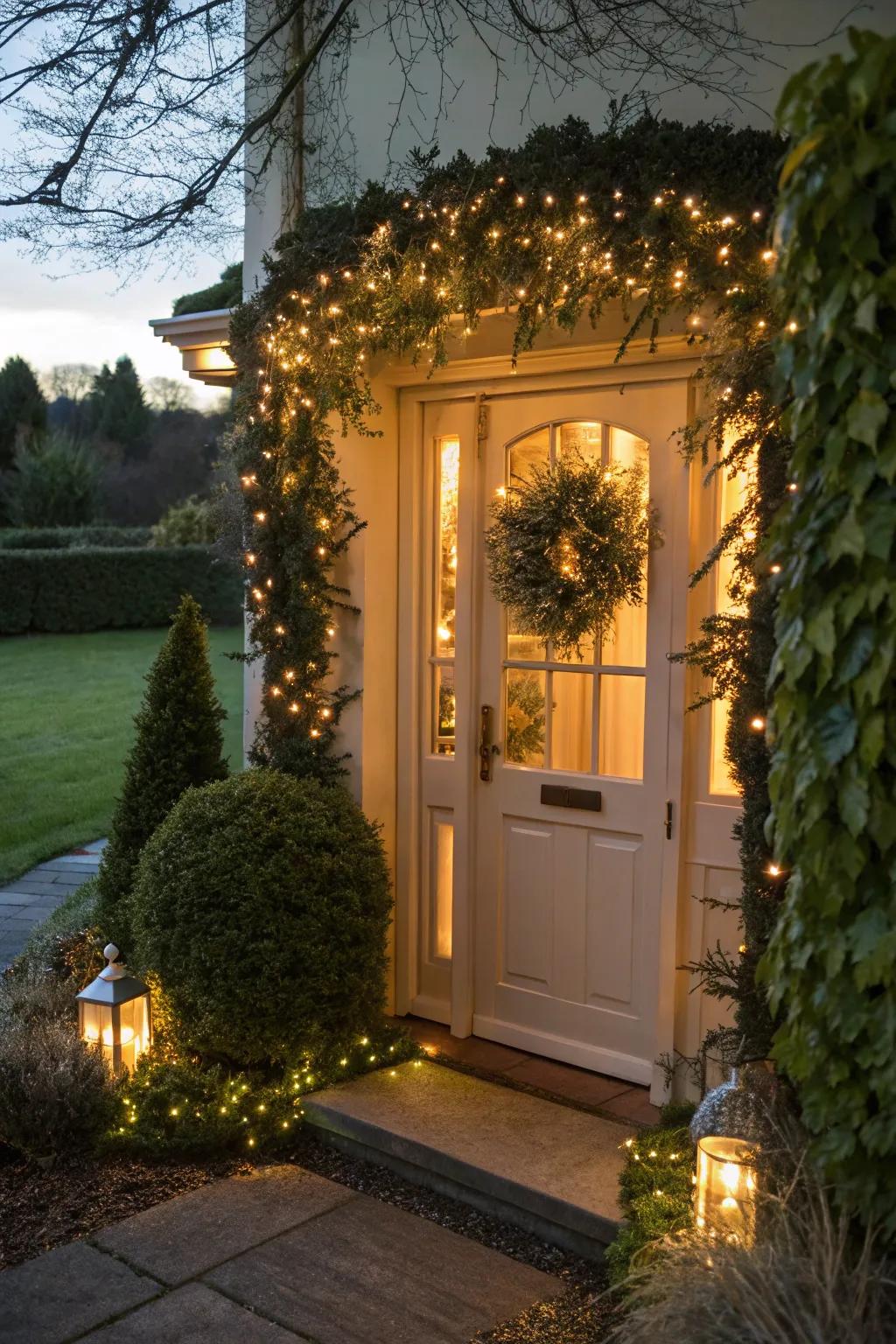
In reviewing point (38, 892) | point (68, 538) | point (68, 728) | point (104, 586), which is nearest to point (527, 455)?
point (38, 892)

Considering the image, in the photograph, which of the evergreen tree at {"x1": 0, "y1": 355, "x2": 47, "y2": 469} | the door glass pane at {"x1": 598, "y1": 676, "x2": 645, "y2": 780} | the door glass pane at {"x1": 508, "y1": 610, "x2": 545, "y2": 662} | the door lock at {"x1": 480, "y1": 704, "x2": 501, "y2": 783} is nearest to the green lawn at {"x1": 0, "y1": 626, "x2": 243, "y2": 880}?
the door lock at {"x1": 480, "y1": 704, "x2": 501, "y2": 783}

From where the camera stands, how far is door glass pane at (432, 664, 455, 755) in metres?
5.14

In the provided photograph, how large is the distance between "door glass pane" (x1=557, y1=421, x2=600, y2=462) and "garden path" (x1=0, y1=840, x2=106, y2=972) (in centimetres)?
378

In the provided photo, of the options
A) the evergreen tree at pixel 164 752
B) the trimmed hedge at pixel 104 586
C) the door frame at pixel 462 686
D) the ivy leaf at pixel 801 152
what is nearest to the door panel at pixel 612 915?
the door frame at pixel 462 686

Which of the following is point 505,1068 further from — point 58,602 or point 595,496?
point 58,602

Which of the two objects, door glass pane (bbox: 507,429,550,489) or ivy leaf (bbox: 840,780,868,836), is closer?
ivy leaf (bbox: 840,780,868,836)

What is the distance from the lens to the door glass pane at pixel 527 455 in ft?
15.7

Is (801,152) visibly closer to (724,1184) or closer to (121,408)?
(724,1184)

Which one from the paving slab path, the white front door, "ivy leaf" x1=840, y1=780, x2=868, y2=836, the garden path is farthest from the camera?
the garden path

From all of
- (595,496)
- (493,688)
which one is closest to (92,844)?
(493,688)

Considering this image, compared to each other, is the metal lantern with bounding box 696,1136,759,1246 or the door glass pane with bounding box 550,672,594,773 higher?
the door glass pane with bounding box 550,672,594,773

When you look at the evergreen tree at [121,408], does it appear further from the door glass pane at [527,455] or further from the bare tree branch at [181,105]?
the door glass pane at [527,455]

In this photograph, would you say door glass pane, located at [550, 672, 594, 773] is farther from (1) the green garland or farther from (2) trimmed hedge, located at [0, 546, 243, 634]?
(2) trimmed hedge, located at [0, 546, 243, 634]

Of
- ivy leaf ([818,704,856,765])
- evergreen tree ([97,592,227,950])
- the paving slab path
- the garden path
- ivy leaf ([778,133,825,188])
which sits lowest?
the garden path
